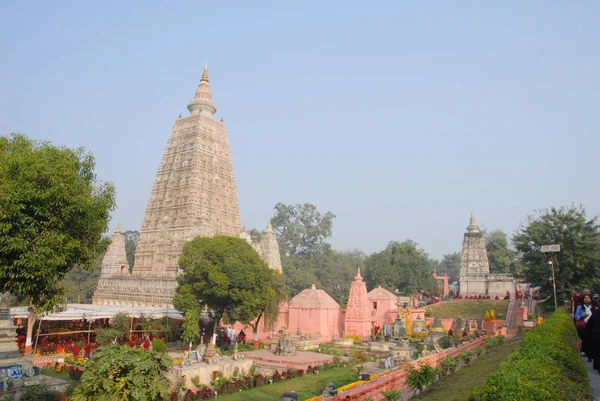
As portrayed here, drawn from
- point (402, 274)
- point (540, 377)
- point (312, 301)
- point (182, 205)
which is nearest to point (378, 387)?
point (540, 377)

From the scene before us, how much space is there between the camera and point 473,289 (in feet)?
161

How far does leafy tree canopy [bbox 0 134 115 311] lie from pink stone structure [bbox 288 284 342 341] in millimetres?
21540

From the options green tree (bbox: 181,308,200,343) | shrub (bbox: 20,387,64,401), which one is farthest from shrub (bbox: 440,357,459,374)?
green tree (bbox: 181,308,200,343)

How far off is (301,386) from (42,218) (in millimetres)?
11078

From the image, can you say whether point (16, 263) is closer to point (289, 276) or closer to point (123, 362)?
point (123, 362)

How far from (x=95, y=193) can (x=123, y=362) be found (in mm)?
6977

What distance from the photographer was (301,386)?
56.7 feet

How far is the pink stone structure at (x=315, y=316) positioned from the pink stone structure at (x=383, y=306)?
5078 mm

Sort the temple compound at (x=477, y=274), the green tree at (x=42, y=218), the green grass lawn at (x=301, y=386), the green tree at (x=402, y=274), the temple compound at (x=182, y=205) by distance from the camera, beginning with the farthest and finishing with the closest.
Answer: the green tree at (x=402, y=274) < the temple compound at (x=477, y=274) < the temple compound at (x=182, y=205) < the green grass lawn at (x=301, y=386) < the green tree at (x=42, y=218)

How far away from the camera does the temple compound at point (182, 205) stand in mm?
39062

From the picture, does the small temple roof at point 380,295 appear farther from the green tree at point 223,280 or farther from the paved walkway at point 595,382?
the paved walkway at point 595,382

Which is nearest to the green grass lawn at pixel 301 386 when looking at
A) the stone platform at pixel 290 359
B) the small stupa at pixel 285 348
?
the stone platform at pixel 290 359

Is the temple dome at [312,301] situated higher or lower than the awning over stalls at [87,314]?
higher

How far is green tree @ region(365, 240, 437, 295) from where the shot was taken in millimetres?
51938
